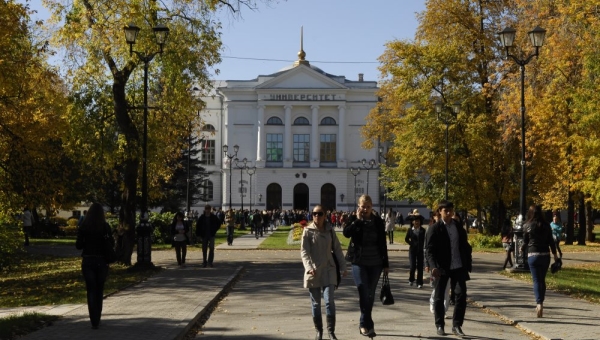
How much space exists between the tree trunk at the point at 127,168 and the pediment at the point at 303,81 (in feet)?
236

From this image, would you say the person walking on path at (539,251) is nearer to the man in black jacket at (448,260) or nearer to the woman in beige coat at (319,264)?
the man in black jacket at (448,260)

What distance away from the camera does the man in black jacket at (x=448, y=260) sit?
38.1ft

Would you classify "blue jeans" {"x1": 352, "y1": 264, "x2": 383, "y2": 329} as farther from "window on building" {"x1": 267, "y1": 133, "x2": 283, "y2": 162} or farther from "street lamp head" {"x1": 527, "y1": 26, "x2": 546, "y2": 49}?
"window on building" {"x1": 267, "y1": 133, "x2": 283, "y2": 162}

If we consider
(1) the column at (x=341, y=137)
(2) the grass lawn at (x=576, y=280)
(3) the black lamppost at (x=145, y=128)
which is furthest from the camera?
(1) the column at (x=341, y=137)

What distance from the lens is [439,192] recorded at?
48.3 m

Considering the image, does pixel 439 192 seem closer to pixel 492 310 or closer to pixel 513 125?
pixel 513 125

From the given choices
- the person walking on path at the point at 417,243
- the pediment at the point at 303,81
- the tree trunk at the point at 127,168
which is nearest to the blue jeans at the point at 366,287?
the person walking on path at the point at 417,243

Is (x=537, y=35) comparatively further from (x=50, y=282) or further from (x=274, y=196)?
(x=274, y=196)

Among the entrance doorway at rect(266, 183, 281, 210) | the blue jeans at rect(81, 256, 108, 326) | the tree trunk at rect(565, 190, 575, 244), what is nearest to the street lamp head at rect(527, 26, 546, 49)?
the blue jeans at rect(81, 256, 108, 326)

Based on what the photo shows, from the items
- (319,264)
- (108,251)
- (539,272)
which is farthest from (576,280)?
(108,251)

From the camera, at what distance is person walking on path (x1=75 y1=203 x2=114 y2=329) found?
1180 cm

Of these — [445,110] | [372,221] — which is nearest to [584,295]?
[372,221]

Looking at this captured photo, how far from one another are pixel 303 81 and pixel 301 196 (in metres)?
12.8

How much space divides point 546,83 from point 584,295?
20.1 meters
